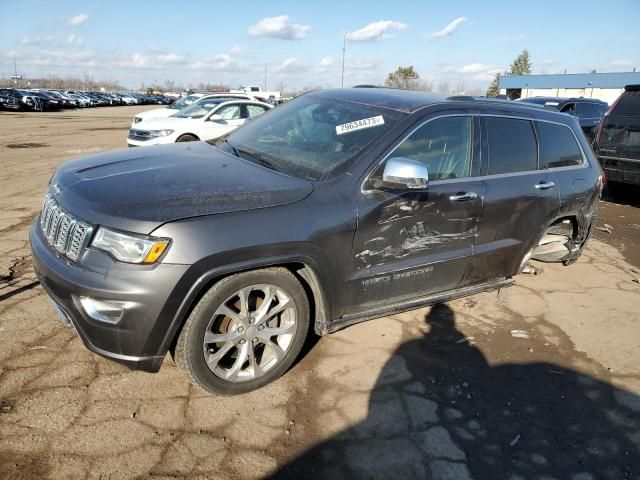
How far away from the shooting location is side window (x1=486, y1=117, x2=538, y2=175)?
3709 mm

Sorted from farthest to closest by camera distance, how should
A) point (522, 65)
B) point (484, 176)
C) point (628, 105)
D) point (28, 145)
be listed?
point (522, 65), point (28, 145), point (628, 105), point (484, 176)

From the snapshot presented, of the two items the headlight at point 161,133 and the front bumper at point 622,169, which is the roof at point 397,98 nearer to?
the front bumper at point 622,169

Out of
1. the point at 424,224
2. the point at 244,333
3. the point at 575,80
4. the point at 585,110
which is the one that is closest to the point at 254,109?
the point at 424,224

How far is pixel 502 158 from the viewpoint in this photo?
12.3ft

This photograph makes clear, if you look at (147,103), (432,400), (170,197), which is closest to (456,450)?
(432,400)

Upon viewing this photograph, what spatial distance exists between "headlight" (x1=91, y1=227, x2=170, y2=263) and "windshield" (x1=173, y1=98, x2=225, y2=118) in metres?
8.92

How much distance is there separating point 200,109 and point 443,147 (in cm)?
892

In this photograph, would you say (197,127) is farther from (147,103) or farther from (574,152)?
(147,103)

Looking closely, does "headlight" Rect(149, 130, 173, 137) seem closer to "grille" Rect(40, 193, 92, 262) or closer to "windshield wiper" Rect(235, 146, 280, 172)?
"windshield wiper" Rect(235, 146, 280, 172)

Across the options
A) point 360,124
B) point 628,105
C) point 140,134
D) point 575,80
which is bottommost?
point 140,134

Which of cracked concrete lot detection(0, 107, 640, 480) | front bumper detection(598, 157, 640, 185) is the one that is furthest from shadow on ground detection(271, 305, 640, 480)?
front bumper detection(598, 157, 640, 185)

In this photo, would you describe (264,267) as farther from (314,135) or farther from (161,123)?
(161,123)

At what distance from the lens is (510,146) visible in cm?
386

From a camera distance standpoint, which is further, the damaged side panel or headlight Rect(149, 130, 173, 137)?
headlight Rect(149, 130, 173, 137)
